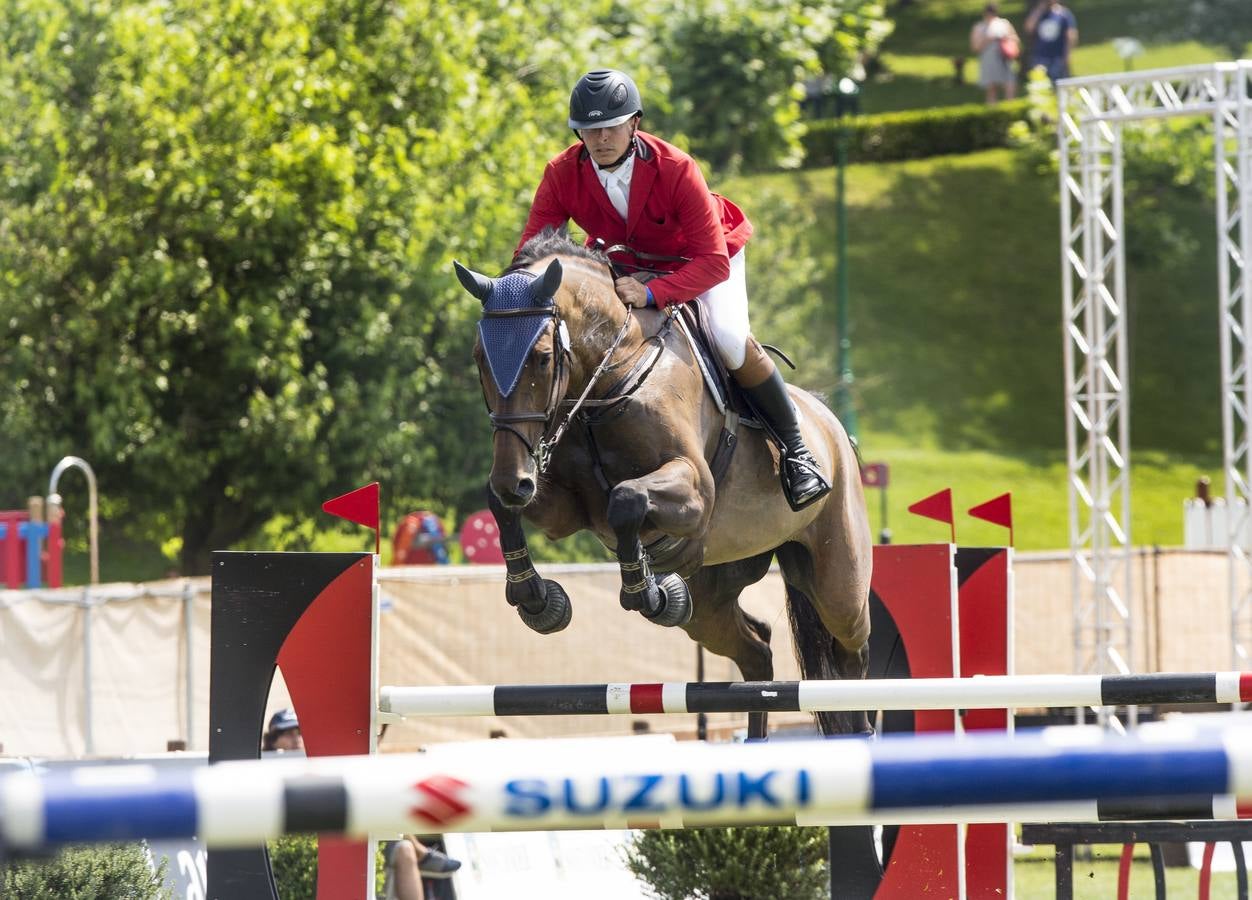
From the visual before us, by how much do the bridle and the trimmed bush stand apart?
31.9 meters

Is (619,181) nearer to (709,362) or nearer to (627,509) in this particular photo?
(709,362)

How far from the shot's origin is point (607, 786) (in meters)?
1.84

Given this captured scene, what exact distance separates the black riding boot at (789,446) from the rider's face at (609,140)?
34.3 inches

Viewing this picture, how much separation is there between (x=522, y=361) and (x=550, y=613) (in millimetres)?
748

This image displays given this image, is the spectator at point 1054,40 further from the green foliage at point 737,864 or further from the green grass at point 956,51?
the green foliage at point 737,864

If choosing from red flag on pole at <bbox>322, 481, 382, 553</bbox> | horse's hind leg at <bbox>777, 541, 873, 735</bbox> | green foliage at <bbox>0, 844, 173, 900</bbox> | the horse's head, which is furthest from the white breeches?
green foliage at <bbox>0, 844, 173, 900</bbox>

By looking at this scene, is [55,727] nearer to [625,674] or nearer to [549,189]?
[625,674]

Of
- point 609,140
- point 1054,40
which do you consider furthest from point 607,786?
point 1054,40

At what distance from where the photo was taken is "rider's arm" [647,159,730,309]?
485cm

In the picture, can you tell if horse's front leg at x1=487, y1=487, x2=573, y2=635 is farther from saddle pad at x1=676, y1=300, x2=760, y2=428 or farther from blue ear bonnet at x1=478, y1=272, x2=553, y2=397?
saddle pad at x1=676, y1=300, x2=760, y2=428

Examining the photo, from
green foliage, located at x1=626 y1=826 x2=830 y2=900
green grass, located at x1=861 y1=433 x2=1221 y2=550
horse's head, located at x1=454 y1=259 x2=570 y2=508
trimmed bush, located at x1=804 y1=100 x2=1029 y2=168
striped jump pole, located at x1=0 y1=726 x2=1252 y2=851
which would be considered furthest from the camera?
trimmed bush, located at x1=804 y1=100 x2=1029 y2=168

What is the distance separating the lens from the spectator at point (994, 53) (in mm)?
37812

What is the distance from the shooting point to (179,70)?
16.1 m

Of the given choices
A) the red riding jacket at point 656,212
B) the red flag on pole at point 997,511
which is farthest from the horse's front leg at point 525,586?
the red flag on pole at point 997,511
